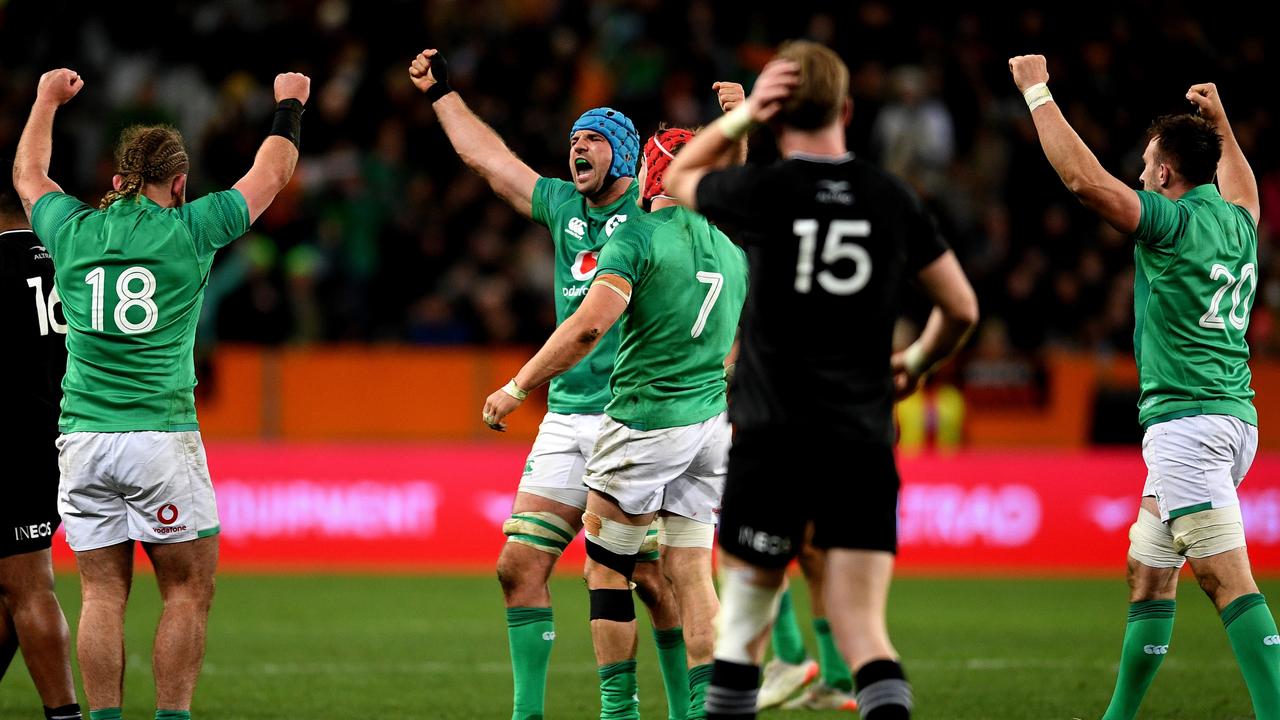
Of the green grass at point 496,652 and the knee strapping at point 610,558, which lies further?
the green grass at point 496,652

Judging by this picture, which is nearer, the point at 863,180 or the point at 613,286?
the point at 863,180

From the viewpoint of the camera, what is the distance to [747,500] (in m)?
5.22

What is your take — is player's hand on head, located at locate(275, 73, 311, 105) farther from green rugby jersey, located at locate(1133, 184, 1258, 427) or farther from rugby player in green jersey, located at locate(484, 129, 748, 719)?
green rugby jersey, located at locate(1133, 184, 1258, 427)

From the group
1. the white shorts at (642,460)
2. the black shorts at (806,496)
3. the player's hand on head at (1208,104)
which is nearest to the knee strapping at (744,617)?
the black shorts at (806,496)

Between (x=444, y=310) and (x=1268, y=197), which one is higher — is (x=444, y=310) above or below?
below

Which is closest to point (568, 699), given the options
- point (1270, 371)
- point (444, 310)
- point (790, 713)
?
point (790, 713)

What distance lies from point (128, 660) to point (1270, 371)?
11693mm

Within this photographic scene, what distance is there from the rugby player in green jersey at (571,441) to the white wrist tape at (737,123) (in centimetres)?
176

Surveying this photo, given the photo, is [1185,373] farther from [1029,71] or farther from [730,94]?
→ [730,94]

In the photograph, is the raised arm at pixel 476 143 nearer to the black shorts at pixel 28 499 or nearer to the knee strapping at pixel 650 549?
the knee strapping at pixel 650 549

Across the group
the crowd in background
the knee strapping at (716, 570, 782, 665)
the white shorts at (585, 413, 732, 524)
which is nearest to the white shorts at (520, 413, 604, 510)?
the white shorts at (585, 413, 732, 524)

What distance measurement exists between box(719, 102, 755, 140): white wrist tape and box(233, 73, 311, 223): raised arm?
2208 millimetres

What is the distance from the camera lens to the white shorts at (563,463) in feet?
23.9

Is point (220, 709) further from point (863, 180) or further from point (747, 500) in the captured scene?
point (863, 180)
